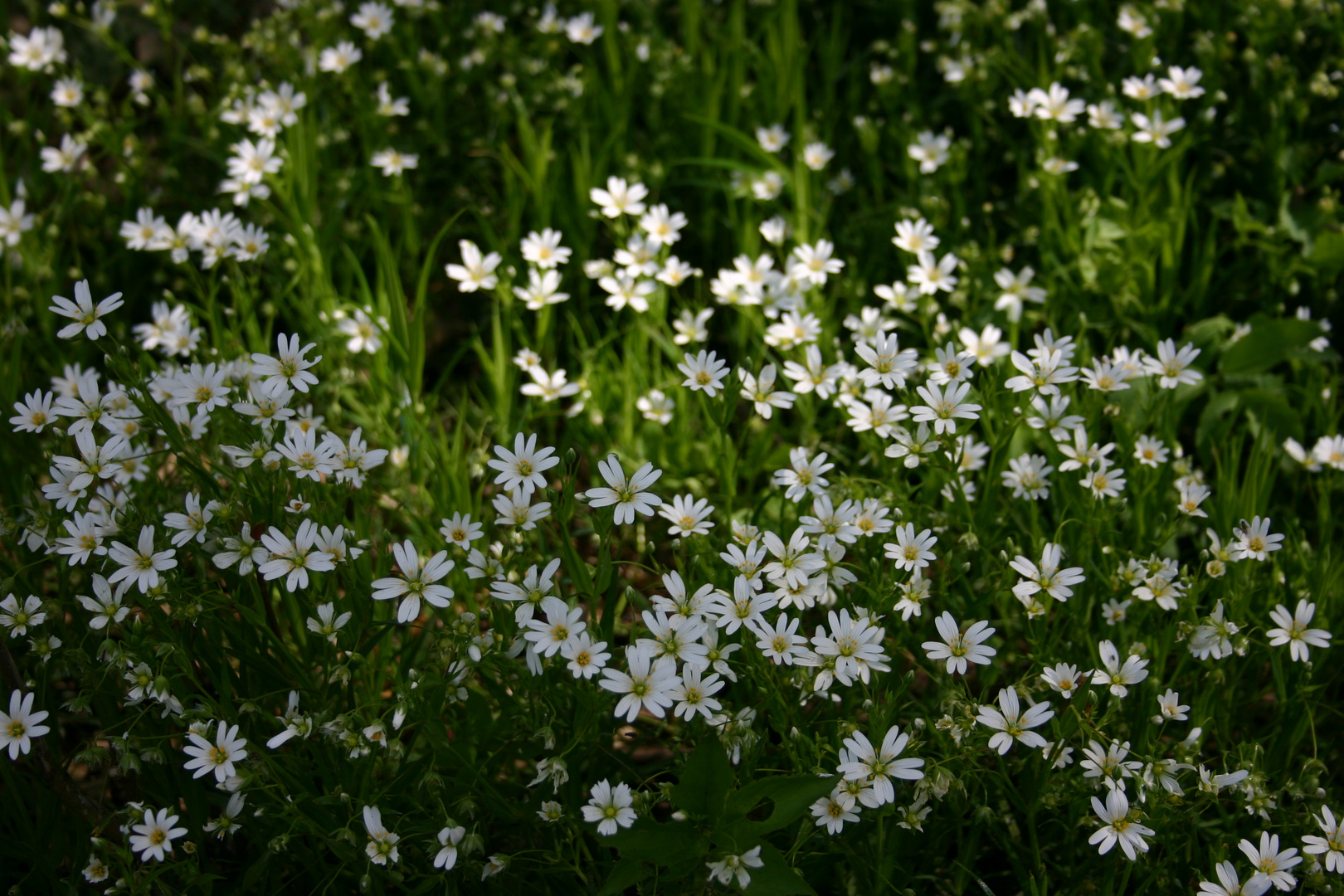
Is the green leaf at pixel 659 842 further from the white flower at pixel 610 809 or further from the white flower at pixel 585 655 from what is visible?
the white flower at pixel 585 655

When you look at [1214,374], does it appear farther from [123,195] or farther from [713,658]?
[123,195]

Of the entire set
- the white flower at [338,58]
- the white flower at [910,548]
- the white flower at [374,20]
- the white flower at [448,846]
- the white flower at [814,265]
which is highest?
the white flower at [374,20]

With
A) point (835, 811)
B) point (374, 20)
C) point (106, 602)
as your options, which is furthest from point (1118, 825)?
point (374, 20)

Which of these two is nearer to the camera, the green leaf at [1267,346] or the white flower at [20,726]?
the white flower at [20,726]

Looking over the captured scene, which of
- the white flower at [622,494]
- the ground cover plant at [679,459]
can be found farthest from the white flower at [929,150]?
the white flower at [622,494]

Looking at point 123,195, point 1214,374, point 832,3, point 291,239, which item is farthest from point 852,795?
point 832,3

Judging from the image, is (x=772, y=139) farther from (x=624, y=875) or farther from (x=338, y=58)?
(x=624, y=875)

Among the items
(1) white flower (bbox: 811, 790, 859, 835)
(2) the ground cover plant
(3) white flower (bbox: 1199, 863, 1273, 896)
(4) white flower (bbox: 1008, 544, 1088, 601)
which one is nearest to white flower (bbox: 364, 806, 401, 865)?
(2) the ground cover plant

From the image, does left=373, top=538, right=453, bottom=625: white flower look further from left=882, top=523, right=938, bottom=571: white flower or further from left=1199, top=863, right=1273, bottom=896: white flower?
left=1199, top=863, right=1273, bottom=896: white flower
